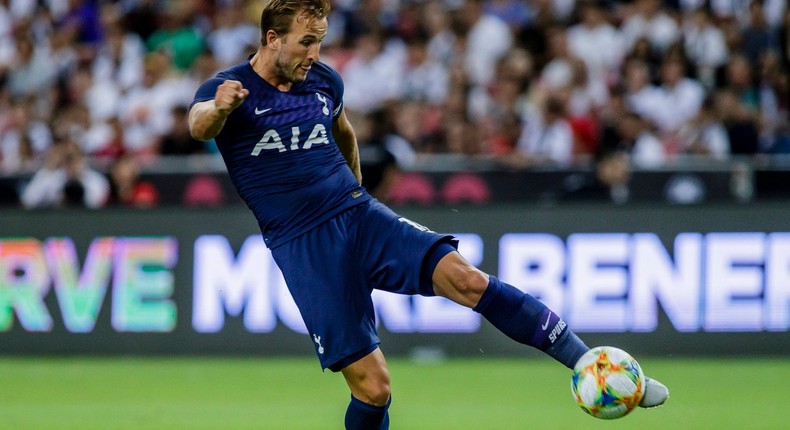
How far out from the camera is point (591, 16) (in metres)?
16.2

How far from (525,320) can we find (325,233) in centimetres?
112

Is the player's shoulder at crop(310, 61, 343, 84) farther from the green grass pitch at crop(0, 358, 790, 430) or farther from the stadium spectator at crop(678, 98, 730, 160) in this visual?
the stadium spectator at crop(678, 98, 730, 160)

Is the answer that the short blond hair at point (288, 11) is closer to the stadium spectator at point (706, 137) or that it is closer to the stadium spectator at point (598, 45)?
the stadium spectator at point (706, 137)

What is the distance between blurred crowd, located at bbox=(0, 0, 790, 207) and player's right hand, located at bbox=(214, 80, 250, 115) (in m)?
7.67

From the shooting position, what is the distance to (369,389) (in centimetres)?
659

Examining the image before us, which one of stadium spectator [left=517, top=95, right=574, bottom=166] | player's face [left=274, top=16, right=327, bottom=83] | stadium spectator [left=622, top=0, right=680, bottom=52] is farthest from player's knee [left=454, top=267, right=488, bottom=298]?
stadium spectator [left=622, top=0, right=680, bottom=52]

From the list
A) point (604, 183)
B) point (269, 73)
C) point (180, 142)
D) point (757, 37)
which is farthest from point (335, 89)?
point (757, 37)

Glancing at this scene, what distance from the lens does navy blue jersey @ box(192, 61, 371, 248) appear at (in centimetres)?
678

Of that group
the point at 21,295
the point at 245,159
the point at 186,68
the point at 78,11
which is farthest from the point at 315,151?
the point at 78,11

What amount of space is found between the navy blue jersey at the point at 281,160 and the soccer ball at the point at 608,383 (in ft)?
4.84

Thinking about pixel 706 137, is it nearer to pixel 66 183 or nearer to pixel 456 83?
pixel 456 83

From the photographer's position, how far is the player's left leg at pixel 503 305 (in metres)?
6.49

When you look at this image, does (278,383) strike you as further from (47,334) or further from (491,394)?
(47,334)

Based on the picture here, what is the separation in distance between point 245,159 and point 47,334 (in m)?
7.08
